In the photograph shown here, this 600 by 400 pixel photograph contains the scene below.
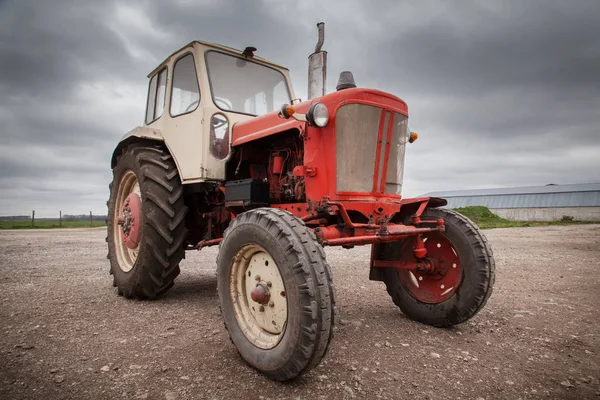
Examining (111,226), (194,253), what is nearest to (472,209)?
(194,253)

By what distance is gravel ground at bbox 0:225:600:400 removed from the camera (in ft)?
7.49

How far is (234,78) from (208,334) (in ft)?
9.84

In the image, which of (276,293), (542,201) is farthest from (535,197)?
(276,293)

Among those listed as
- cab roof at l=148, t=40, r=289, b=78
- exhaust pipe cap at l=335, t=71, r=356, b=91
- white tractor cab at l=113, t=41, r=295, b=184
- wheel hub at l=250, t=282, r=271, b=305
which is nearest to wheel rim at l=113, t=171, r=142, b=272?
white tractor cab at l=113, t=41, r=295, b=184

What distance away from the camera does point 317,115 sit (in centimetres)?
301

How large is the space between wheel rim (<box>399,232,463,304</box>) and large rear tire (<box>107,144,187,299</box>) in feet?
8.27

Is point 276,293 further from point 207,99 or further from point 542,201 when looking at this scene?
point 542,201

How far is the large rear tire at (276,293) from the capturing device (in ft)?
7.16

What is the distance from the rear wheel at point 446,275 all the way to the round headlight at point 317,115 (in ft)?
4.97

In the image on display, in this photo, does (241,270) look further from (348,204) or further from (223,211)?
(223,211)

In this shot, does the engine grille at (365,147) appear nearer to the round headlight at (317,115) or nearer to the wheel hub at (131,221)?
the round headlight at (317,115)

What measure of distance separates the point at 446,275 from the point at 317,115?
199 centimetres

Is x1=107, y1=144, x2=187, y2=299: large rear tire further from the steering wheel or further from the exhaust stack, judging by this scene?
the exhaust stack

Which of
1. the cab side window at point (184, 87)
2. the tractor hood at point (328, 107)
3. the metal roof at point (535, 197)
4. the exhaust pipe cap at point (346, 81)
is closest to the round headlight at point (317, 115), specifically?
the tractor hood at point (328, 107)
